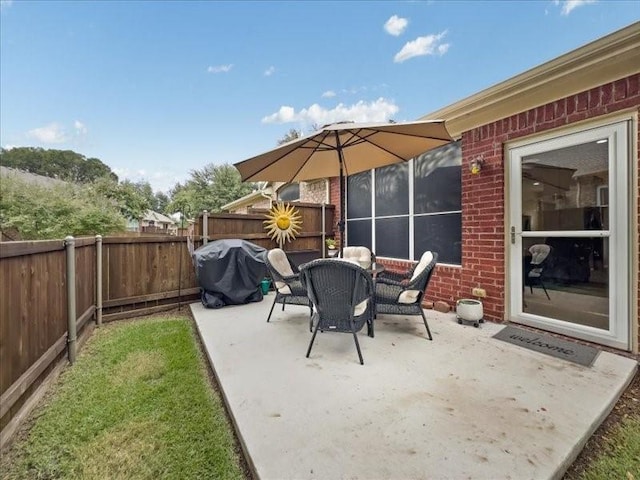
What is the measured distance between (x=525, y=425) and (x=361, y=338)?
1.68m

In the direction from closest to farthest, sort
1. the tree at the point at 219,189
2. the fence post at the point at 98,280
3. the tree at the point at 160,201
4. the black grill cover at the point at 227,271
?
the fence post at the point at 98,280
the black grill cover at the point at 227,271
the tree at the point at 219,189
the tree at the point at 160,201

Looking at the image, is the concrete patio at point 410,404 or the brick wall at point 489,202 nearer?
the concrete patio at point 410,404

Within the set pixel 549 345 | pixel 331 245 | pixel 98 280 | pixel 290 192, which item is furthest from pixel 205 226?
pixel 549 345

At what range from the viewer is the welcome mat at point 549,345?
273 centimetres

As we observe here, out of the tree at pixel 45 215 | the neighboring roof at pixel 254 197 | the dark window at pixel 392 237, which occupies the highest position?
the neighboring roof at pixel 254 197

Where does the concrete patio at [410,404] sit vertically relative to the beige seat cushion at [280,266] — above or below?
below

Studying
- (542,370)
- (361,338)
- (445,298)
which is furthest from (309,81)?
(542,370)

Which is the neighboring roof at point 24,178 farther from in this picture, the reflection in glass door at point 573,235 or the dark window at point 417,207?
the reflection in glass door at point 573,235

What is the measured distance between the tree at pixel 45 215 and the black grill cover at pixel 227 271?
7.84 m

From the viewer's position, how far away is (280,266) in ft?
13.7

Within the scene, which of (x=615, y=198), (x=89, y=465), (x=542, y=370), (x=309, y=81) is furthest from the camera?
(x=309, y=81)

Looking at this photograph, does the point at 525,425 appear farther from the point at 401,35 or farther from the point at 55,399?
the point at 401,35

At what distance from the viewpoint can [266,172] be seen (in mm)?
4070

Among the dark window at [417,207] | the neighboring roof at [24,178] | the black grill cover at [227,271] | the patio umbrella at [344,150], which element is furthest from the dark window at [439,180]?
the neighboring roof at [24,178]
